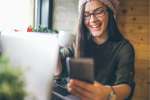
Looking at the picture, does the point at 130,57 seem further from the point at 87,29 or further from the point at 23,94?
the point at 23,94

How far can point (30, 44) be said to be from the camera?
2.81 ft

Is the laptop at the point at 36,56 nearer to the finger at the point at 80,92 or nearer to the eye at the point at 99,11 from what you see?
the finger at the point at 80,92

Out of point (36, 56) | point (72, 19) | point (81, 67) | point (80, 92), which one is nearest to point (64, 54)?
point (72, 19)

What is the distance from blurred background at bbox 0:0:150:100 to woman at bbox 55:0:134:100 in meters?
0.21

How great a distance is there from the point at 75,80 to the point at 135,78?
1.33 metres

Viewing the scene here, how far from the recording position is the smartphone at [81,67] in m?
1.33

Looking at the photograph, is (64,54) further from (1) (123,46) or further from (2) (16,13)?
(2) (16,13)

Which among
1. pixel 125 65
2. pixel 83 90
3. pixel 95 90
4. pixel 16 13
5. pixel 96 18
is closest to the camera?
pixel 83 90

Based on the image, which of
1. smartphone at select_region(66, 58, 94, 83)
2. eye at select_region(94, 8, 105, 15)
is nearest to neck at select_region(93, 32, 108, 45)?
eye at select_region(94, 8, 105, 15)

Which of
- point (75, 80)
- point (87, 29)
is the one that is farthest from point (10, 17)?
point (75, 80)

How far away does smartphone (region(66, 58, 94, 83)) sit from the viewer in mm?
1328

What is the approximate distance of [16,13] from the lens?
354 cm

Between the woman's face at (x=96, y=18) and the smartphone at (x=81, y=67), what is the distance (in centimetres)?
118

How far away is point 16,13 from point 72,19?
810mm
